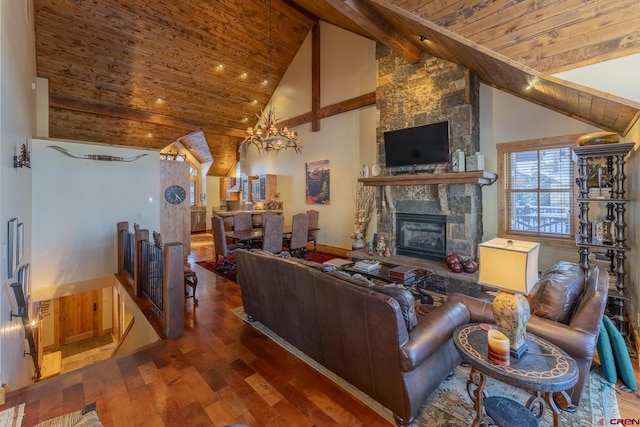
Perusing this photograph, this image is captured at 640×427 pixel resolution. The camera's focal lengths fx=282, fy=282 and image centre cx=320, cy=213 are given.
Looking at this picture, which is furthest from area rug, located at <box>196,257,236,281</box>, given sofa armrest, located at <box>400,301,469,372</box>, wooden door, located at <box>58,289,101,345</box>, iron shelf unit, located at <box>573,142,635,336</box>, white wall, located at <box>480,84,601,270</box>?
iron shelf unit, located at <box>573,142,635,336</box>

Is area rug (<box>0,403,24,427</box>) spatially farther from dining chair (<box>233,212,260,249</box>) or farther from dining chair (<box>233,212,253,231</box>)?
dining chair (<box>233,212,253,231</box>)

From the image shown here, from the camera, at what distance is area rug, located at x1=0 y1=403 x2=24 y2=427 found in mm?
1835

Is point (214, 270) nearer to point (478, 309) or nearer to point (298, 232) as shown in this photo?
point (298, 232)

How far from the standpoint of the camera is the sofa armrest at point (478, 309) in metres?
2.18

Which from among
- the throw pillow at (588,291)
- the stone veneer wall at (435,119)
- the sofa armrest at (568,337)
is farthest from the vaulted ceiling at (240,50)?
the sofa armrest at (568,337)

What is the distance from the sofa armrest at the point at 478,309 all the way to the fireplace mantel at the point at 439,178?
8.29ft

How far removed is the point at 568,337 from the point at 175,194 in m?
7.30

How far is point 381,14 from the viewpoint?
4.24 m

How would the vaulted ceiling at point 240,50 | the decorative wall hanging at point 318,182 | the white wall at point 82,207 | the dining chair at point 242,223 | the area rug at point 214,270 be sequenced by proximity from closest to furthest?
1. the vaulted ceiling at point 240,50
2. the white wall at point 82,207
3. the area rug at point 214,270
4. the dining chair at point 242,223
5. the decorative wall hanging at point 318,182

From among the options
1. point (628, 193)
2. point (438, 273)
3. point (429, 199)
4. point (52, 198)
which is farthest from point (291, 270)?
point (52, 198)

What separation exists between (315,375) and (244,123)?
923 centimetres

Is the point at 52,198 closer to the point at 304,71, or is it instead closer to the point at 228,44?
the point at 228,44

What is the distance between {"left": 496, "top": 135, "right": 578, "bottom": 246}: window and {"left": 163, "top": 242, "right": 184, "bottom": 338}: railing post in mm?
4729

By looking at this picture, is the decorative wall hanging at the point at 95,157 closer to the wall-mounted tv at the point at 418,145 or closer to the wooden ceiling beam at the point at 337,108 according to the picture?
the wooden ceiling beam at the point at 337,108
